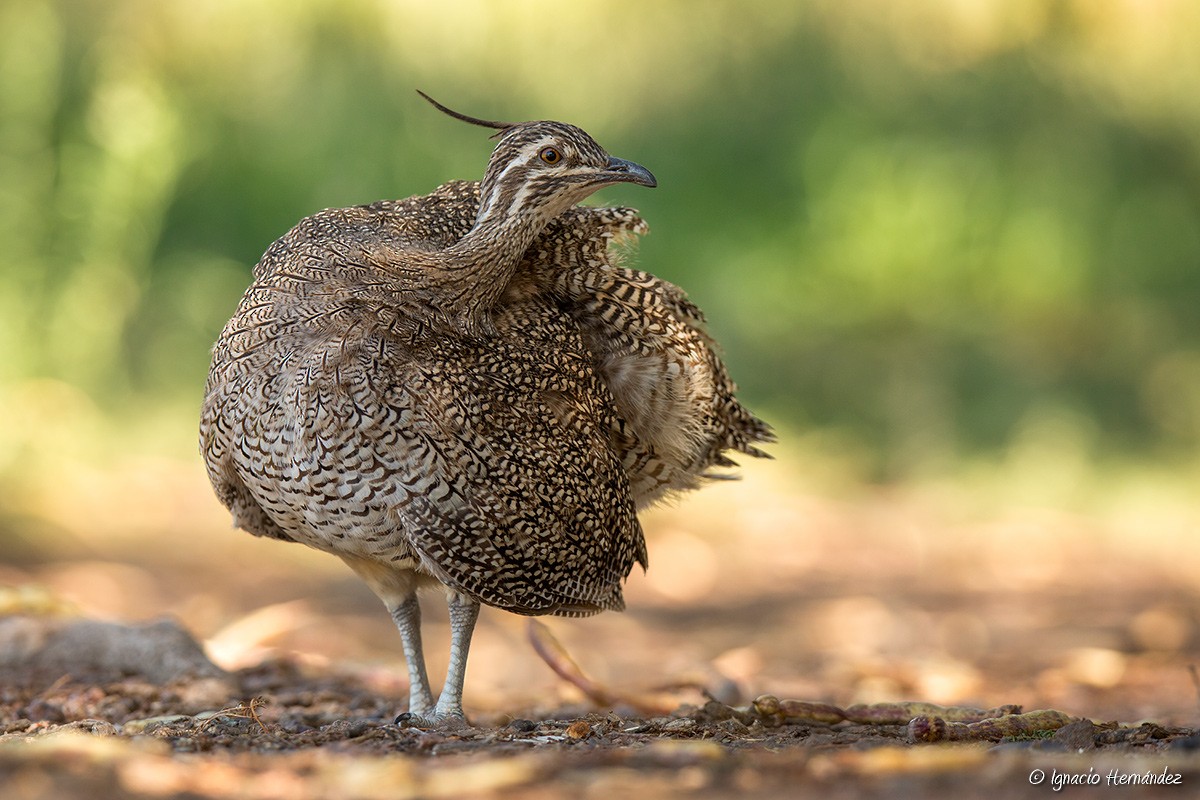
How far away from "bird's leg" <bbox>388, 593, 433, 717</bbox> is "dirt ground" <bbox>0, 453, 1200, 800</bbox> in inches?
6.5

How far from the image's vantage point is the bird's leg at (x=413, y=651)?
4656 mm

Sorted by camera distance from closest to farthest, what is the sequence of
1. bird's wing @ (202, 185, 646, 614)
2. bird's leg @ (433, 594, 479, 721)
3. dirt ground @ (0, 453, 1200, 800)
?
dirt ground @ (0, 453, 1200, 800), bird's wing @ (202, 185, 646, 614), bird's leg @ (433, 594, 479, 721)

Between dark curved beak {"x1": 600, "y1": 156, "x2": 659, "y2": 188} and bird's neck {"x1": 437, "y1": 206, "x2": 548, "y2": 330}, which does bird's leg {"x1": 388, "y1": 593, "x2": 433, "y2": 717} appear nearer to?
bird's neck {"x1": 437, "y1": 206, "x2": 548, "y2": 330}

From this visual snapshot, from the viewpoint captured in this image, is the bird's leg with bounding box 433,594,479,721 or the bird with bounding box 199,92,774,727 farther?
the bird's leg with bounding box 433,594,479,721

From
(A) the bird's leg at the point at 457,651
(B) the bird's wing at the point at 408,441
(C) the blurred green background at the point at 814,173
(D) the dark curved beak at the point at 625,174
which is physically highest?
(C) the blurred green background at the point at 814,173

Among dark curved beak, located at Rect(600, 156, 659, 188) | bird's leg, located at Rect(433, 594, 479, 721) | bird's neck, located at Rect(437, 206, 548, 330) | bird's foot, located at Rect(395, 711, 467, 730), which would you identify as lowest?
bird's foot, located at Rect(395, 711, 467, 730)

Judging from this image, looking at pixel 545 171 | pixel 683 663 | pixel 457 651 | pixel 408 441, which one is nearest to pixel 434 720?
pixel 457 651

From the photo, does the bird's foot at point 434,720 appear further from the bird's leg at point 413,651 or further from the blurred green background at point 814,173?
the blurred green background at point 814,173

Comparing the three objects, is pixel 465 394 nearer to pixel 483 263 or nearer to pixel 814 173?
pixel 483 263

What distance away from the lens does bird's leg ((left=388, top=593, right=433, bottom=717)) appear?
466 centimetres

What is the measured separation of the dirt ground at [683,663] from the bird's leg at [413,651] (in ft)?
0.55

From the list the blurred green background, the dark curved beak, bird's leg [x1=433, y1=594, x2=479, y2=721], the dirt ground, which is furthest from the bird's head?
the blurred green background

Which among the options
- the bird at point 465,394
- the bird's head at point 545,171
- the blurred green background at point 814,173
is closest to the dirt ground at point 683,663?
the bird at point 465,394

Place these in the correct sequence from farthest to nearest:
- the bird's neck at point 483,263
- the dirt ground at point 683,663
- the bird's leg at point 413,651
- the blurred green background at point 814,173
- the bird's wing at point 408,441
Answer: the blurred green background at point 814,173 < the bird's leg at point 413,651 < the bird's neck at point 483,263 < the bird's wing at point 408,441 < the dirt ground at point 683,663
